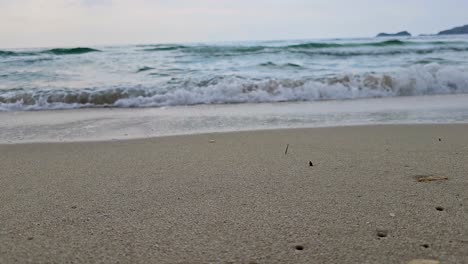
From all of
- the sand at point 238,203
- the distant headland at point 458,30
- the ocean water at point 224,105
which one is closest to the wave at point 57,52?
the ocean water at point 224,105

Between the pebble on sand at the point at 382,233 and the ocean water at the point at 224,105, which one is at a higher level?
the pebble on sand at the point at 382,233

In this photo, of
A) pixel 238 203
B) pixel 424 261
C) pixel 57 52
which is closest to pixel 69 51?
pixel 57 52

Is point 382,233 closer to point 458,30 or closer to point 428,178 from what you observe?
point 428,178

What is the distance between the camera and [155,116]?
183 inches

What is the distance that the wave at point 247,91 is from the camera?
577 cm

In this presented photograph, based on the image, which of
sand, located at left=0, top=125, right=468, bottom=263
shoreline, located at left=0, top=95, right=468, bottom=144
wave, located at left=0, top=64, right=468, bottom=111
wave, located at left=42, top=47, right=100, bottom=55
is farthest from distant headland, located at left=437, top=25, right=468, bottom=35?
sand, located at left=0, top=125, right=468, bottom=263

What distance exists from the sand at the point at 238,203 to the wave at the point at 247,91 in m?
2.99

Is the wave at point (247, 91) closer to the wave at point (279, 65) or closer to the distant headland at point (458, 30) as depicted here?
the wave at point (279, 65)

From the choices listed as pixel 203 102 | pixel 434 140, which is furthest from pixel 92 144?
pixel 203 102

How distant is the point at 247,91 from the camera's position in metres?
6.18

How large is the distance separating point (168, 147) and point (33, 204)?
1236 mm

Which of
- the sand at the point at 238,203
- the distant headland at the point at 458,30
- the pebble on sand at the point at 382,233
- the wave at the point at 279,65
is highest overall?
the distant headland at the point at 458,30

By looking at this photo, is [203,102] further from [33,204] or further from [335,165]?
[33,204]

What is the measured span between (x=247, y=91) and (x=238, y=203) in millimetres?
4612
